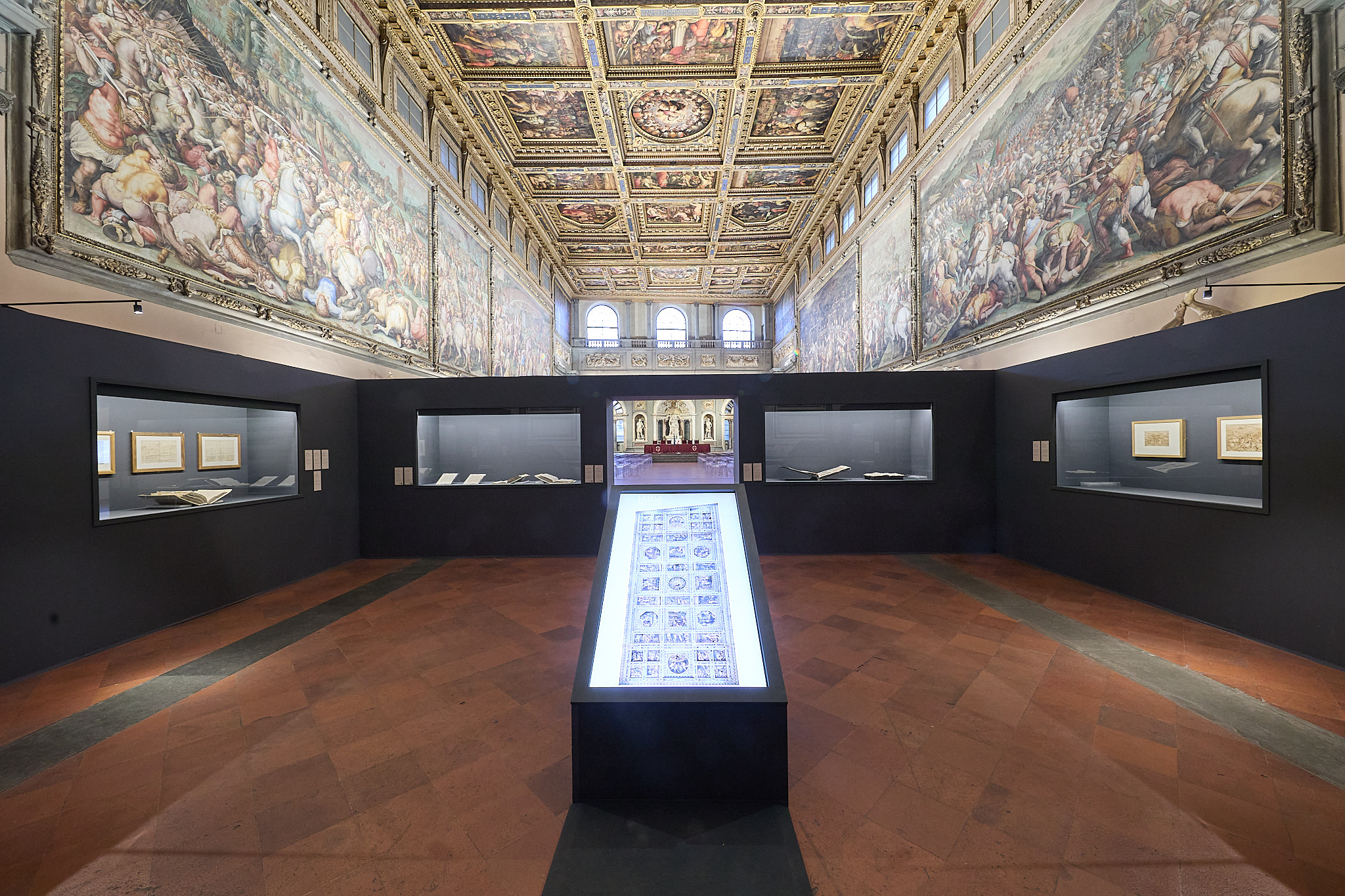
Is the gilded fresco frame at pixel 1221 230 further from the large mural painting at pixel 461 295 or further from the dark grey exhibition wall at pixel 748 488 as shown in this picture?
the large mural painting at pixel 461 295

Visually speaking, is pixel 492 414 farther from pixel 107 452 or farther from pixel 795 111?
pixel 795 111

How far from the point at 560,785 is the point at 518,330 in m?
13.6

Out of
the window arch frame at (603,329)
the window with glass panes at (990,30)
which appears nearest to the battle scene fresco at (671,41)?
the window with glass panes at (990,30)

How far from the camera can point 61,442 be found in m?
3.44

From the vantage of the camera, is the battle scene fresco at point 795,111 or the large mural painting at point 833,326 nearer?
the battle scene fresco at point 795,111

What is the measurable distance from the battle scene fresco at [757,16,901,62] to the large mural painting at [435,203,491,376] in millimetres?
7255

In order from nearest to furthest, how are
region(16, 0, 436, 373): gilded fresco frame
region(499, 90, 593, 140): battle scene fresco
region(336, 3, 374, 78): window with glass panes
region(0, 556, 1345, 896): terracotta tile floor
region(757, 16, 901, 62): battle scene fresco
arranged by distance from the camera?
1. region(0, 556, 1345, 896): terracotta tile floor
2. region(16, 0, 436, 373): gilded fresco frame
3. region(336, 3, 374, 78): window with glass panes
4. region(757, 16, 901, 62): battle scene fresco
5. region(499, 90, 593, 140): battle scene fresco

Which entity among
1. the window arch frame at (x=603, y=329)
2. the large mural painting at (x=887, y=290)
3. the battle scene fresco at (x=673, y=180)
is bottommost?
the large mural painting at (x=887, y=290)

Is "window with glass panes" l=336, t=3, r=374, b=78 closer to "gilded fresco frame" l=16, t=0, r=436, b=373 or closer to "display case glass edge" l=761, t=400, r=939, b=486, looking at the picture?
"gilded fresco frame" l=16, t=0, r=436, b=373

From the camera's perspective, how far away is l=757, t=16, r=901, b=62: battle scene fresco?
8.02 m

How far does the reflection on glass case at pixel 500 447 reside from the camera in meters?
6.70

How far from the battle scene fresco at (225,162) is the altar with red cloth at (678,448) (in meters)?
13.5

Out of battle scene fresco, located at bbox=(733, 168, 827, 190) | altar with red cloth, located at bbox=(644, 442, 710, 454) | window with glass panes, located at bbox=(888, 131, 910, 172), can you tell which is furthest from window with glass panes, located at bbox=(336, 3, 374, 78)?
altar with red cloth, located at bbox=(644, 442, 710, 454)

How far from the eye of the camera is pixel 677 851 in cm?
167
